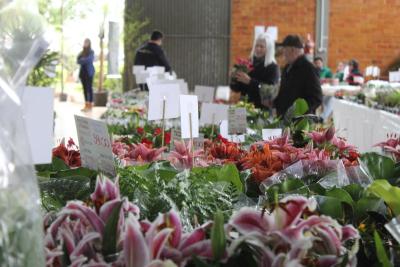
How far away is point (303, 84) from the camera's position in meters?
4.93

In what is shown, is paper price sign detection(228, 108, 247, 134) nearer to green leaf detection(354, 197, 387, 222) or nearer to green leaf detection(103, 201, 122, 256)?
green leaf detection(354, 197, 387, 222)

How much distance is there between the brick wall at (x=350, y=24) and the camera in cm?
1272

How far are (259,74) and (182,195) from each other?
16.2 ft

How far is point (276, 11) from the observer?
12836 millimetres

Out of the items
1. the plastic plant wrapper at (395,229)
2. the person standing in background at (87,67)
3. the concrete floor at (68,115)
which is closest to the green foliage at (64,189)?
the plastic plant wrapper at (395,229)

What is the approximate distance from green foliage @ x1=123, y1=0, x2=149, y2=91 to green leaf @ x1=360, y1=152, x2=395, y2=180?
1147 centimetres

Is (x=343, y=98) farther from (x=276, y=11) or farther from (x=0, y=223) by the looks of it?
(x=0, y=223)

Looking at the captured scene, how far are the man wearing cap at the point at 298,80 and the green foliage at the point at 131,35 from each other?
823 centimetres

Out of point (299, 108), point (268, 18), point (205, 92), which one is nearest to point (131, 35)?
point (268, 18)

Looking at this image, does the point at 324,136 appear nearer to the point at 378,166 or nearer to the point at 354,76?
the point at 378,166

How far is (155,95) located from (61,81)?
10.7 metres

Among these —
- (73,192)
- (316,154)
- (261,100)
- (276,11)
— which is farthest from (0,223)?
(276,11)

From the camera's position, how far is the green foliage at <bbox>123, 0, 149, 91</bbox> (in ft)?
42.7

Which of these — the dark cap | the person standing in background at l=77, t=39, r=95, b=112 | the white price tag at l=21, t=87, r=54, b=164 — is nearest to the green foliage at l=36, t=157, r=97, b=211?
the white price tag at l=21, t=87, r=54, b=164
